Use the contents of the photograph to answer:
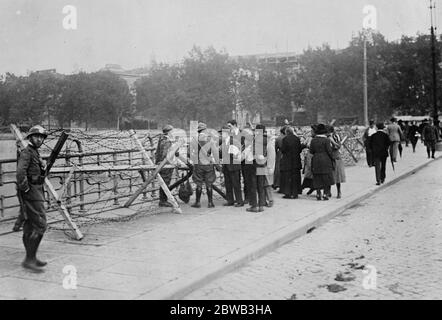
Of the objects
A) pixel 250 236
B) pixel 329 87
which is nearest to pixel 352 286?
pixel 250 236

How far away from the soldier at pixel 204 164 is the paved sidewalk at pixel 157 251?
40 cm

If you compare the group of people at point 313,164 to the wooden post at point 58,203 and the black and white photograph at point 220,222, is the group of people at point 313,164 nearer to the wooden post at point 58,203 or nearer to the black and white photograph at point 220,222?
the black and white photograph at point 220,222

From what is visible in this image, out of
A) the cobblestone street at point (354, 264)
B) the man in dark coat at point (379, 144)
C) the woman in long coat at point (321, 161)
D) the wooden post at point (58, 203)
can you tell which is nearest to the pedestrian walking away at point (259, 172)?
the cobblestone street at point (354, 264)

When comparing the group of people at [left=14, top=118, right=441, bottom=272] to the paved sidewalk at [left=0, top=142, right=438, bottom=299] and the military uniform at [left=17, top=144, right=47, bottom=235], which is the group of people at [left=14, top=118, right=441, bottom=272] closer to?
the paved sidewalk at [left=0, top=142, right=438, bottom=299]

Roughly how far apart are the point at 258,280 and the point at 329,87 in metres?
57.5

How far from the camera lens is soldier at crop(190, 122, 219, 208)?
39.1ft

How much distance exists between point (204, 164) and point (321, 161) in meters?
2.79

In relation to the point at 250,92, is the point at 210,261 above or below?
below

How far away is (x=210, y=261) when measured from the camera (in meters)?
7.07

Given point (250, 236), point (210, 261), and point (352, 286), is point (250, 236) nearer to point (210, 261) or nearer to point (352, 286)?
point (210, 261)

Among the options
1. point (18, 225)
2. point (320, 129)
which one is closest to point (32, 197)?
point (18, 225)

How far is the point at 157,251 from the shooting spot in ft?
25.1

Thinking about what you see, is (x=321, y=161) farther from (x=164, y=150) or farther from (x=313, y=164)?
(x=164, y=150)

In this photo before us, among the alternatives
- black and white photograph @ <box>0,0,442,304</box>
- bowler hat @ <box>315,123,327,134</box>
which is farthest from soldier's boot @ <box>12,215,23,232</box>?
bowler hat @ <box>315,123,327,134</box>
